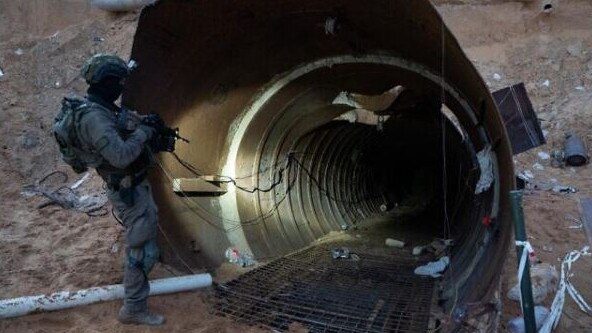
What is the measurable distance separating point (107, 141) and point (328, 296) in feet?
9.57

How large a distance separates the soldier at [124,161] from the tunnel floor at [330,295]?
2.80 ft

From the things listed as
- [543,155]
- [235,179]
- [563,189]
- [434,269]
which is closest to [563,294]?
[434,269]

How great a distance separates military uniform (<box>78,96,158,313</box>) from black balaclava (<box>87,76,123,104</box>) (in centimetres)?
6

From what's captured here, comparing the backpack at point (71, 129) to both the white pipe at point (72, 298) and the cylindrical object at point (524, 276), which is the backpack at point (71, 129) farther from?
the cylindrical object at point (524, 276)

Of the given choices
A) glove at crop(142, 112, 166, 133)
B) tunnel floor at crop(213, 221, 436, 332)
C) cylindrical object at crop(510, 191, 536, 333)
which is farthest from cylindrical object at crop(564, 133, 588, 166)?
glove at crop(142, 112, 166, 133)

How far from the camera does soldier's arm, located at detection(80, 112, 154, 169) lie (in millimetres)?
3639

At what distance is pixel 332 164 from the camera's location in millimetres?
10805

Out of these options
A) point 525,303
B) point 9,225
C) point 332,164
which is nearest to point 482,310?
point 525,303

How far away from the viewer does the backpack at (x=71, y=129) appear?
3691 millimetres

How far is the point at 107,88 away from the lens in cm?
392

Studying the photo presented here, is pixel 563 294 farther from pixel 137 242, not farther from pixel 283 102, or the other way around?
pixel 283 102

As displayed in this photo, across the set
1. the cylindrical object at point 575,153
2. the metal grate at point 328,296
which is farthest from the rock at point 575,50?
the metal grate at point 328,296

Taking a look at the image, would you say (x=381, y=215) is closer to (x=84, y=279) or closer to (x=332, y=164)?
(x=332, y=164)

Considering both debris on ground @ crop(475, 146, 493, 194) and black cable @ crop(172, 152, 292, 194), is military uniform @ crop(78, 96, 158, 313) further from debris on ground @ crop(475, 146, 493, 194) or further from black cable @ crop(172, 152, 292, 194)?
debris on ground @ crop(475, 146, 493, 194)
